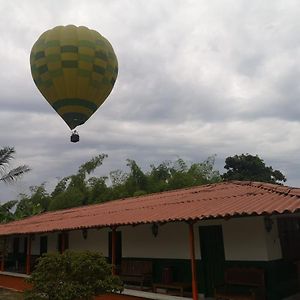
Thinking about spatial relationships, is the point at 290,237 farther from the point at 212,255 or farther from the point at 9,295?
the point at 9,295

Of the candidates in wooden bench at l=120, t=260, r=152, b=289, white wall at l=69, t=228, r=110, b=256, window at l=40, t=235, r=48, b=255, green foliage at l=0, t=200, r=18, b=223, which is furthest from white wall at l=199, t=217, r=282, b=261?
green foliage at l=0, t=200, r=18, b=223

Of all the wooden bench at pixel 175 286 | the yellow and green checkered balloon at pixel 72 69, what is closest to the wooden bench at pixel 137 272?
the wooden bench at pixel 175 286

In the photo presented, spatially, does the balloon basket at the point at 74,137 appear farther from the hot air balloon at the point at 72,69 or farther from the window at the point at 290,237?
the window at the point at 290,237

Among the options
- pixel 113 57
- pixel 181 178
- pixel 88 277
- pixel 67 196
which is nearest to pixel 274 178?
pixel 181 178

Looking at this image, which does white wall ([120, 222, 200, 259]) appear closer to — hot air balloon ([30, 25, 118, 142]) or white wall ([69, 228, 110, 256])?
white wall ([69, 228, 110, 256])

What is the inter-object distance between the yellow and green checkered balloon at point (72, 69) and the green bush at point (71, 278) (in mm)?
5768

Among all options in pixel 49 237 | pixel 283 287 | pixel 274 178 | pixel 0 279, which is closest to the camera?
pixel 283 287

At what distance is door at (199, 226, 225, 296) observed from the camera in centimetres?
1027

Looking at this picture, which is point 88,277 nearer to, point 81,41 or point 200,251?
point 200,251

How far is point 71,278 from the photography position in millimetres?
7949

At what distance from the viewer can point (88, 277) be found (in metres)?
8.04

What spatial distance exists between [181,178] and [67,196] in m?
9.80

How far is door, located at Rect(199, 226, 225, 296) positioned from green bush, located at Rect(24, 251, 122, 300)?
3117 mm

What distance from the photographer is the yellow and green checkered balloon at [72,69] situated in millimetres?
12320
